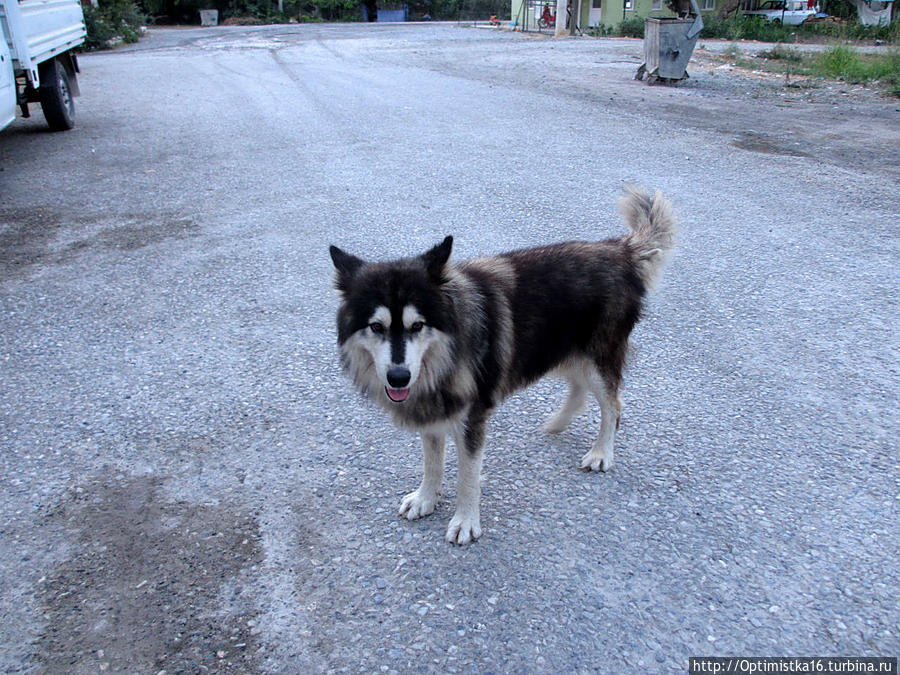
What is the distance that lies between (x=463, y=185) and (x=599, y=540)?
584cm

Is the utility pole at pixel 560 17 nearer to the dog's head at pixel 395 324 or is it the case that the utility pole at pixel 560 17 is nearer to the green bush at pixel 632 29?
the green bush at pixel 632 29

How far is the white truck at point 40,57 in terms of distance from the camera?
905 centimetres

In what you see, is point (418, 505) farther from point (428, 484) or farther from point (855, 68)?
point (855, 68)

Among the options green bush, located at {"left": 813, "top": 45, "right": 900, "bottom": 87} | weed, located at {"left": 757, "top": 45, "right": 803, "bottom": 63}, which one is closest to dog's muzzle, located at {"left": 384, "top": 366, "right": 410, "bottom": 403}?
green bush, located at {"left": 813, "top": 45, "right": 900, "bottom": 87}

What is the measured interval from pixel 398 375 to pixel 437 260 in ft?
1.85

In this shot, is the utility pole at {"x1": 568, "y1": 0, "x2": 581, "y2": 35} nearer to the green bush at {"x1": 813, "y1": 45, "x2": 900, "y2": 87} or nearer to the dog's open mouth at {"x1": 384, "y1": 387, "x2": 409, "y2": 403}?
the green bush at {"x1": 813, "y1": 45, "x2": 900, "y2": 87}

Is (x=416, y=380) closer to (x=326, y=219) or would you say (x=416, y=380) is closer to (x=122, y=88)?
(x=326, y=219)

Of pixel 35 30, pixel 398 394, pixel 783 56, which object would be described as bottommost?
pixel 398 394

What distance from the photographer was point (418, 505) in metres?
3.29

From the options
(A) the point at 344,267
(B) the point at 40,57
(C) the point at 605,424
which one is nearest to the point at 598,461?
(C) the point at 605,424

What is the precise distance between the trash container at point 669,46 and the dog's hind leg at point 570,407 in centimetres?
1270

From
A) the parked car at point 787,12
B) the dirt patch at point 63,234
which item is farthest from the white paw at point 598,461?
the parked car at point 787,12

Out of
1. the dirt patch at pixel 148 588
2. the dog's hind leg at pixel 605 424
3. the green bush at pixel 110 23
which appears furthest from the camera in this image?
the green bush at pixel 110 23

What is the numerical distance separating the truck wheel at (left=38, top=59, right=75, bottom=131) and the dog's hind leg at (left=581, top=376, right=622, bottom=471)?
11171 millimetres
